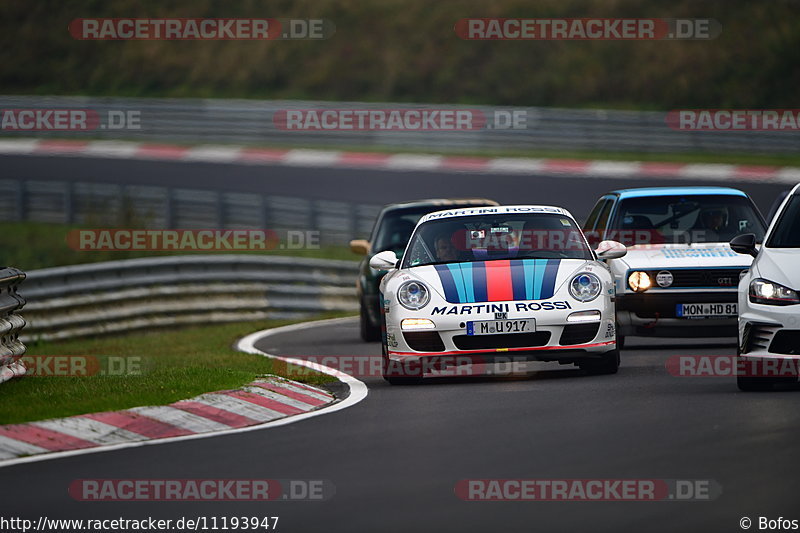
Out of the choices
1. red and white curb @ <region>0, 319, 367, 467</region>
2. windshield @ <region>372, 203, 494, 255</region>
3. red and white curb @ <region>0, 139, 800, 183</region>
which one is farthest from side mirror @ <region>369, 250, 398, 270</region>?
red and white curb @ <region>0, 139, 800, 183</region>

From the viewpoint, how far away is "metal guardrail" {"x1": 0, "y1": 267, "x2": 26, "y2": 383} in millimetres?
11297

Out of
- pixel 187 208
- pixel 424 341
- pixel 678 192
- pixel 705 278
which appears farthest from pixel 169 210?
pixel 424 341

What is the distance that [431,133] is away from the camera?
119 feet

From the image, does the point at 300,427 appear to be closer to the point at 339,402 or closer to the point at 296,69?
the point at 339,402

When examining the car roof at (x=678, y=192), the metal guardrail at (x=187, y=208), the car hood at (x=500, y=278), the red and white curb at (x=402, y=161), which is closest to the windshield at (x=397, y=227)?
the car roof at (x=678, y=192)

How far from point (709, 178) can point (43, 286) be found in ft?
53.9

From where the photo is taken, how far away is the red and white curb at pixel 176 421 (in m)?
8.70

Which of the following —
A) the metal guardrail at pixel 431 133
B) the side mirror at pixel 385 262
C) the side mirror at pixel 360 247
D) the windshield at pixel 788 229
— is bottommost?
the side mirror at pixel 385 262

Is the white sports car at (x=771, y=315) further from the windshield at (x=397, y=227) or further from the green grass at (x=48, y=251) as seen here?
the green grass at (x=48, y=251)

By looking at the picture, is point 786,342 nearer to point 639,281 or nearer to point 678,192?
point 639,281

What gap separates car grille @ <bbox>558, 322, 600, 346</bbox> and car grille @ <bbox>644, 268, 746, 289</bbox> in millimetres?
2715

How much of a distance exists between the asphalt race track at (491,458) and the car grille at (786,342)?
304 millimetres

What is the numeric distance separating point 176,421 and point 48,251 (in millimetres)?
16968

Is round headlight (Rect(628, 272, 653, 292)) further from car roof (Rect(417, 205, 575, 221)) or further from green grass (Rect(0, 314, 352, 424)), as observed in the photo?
green grass (Rect(0, 314, 352, 424))
